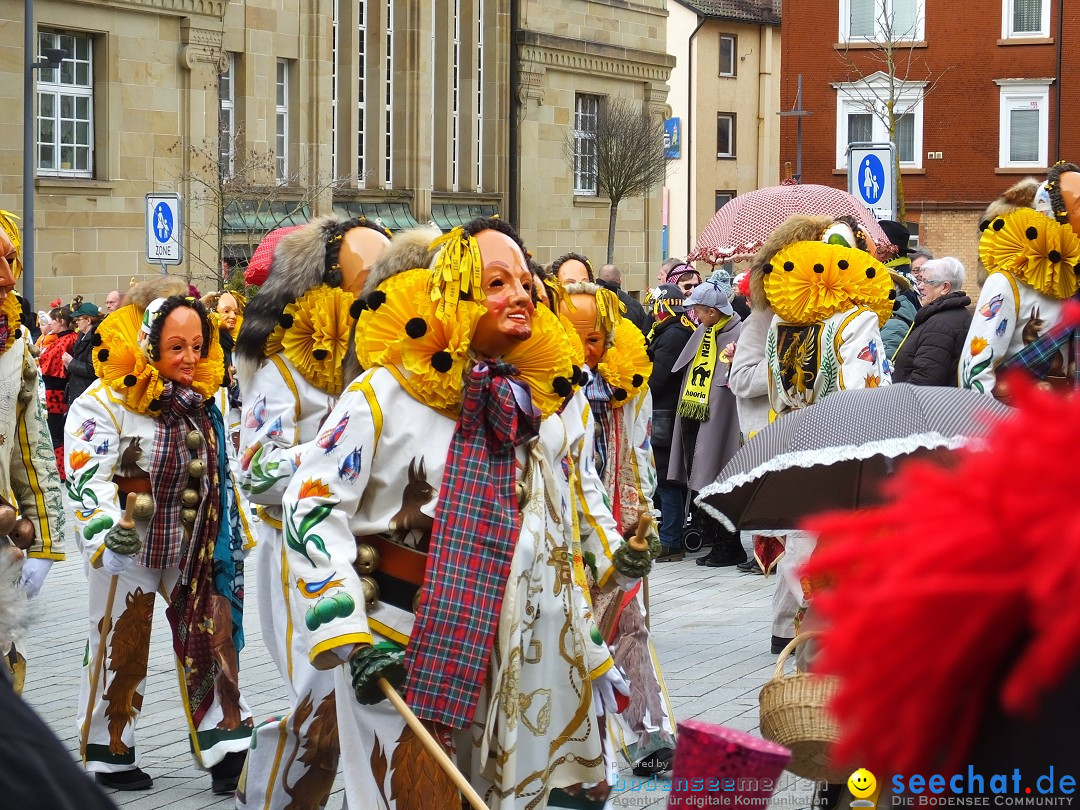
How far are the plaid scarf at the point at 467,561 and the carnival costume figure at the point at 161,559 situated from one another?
2.40 meters

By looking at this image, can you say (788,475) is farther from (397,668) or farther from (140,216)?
(140,216)

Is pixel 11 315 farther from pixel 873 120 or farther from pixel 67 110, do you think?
pixel 873 120

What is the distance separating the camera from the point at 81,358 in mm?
13602

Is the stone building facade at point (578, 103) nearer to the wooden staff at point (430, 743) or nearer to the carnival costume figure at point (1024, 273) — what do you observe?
the carnival costume figure at point (1024, 273)

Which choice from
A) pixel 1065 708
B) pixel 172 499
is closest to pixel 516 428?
pixel 172 499

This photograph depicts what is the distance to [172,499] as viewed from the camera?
624cm

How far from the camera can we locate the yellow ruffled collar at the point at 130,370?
6.18 meters

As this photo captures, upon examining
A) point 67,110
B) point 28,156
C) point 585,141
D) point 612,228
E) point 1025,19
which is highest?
point 1025,19

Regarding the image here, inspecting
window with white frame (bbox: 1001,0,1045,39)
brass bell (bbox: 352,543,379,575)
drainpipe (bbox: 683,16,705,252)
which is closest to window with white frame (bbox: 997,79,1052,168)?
window with white frame (bbox: 1001,0,1045,39)

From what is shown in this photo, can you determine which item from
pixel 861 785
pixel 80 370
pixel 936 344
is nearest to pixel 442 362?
pixel 861 785

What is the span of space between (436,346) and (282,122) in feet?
78.7

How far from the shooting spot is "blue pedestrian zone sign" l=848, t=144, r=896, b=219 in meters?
13.1

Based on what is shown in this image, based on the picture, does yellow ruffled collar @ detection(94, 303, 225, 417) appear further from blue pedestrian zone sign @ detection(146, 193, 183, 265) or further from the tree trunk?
the tree trunk

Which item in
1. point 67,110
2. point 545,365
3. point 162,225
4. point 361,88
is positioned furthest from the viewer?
point 361,88
